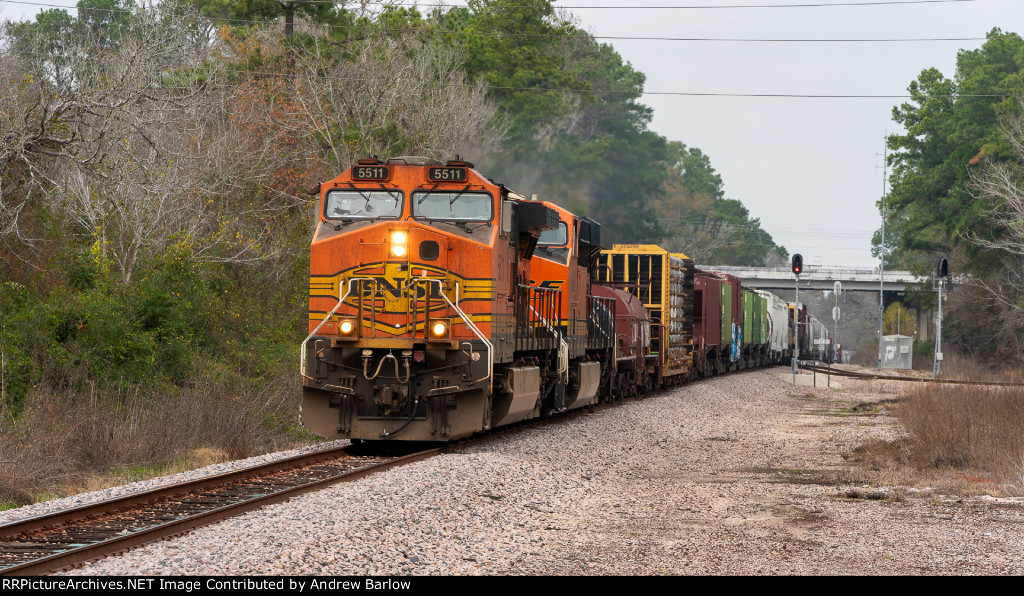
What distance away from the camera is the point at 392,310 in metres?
14.4

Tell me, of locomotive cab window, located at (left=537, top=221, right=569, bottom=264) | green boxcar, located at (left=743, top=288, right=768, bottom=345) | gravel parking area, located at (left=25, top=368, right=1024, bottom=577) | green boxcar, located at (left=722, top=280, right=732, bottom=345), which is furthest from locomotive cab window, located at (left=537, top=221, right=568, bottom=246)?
green boxcar, located at (left=743, top=288, right=768, bottom=345)

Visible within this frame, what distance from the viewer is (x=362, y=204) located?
1495cm

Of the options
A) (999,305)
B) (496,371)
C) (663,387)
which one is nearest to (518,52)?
(663,387)

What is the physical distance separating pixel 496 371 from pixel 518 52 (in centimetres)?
3802

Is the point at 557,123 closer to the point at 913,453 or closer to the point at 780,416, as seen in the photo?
the point at 780,416

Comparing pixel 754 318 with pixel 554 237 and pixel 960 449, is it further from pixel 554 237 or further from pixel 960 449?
pixel 960 449

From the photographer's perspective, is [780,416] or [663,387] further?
[663,387]

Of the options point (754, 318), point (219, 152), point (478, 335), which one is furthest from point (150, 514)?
point (754, 318)

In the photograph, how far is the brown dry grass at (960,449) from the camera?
13058 mm

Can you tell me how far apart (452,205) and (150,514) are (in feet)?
21.3

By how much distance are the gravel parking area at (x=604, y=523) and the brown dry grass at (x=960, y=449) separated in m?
0.69

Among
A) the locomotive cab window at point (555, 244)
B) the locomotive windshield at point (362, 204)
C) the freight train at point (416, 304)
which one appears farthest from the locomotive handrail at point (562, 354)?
the locomotive windshield at point (362, 204)

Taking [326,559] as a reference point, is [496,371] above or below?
above

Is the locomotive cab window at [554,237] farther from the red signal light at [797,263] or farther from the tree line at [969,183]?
the tree line at [969,183]
